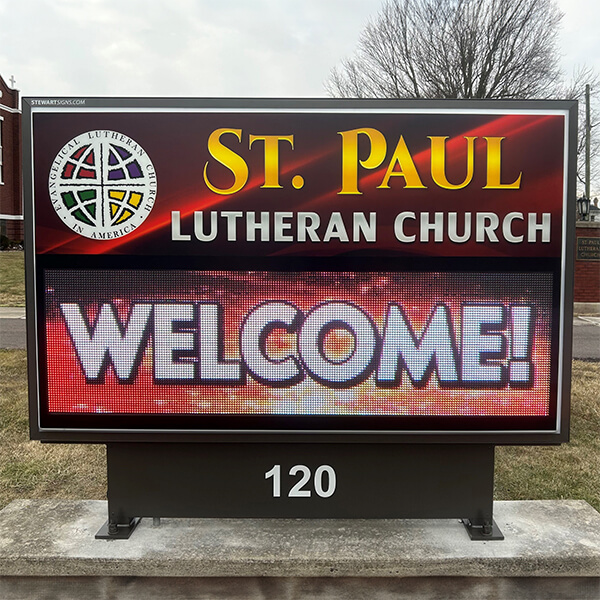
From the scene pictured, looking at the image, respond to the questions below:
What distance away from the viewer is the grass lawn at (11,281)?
617 inches

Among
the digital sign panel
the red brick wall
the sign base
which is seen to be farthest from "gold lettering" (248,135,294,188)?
the red brick wall

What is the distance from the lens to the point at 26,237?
2826 mm

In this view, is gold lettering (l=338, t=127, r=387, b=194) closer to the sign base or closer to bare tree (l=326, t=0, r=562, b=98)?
the sign base

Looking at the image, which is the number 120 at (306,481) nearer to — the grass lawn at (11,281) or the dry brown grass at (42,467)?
the dry brown grass at (42,467)

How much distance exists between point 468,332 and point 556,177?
0.89m

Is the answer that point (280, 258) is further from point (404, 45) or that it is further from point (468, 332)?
point (404, 45)

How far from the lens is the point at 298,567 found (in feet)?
9.48

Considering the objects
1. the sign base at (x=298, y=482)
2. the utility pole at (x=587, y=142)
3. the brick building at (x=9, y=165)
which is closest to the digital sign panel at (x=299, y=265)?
the sign base at (x=298, y=482)

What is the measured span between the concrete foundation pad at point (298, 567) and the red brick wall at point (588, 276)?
48.7ft

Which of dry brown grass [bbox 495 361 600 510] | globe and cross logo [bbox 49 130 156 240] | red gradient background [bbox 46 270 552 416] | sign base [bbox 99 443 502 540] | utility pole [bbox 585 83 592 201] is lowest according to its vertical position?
dry brown grass [bbox 495 361 600 510]

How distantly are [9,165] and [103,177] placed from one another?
34.9 meters

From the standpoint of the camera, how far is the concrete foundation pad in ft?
9.38

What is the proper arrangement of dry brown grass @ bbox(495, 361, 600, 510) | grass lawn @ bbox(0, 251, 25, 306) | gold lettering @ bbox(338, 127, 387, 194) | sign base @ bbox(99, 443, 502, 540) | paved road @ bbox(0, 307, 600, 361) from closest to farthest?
gold lettering @ bbox(338, 127, 387, 194)
sign base @ bbox(99, 443, 502, 540)
dry brown grass @ bbox(495, 361, 600, 510)
paved road @ bbox(0, 307, 600, 361)
grass lawn @ bbox(0, 251, 25, 306)

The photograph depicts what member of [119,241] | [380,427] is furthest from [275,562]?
[119,241]
